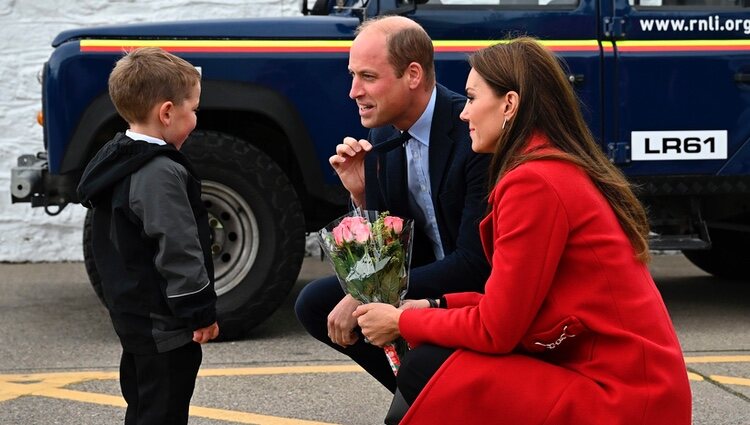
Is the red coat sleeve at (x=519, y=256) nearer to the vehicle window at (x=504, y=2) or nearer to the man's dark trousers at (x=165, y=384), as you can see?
the man's dark trousers at (x=165, y=384)

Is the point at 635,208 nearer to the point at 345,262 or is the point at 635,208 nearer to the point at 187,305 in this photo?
the point at 345,262

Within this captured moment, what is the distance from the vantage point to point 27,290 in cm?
779

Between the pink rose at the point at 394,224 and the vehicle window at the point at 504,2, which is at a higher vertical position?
the vehicle window at the point at 504,2

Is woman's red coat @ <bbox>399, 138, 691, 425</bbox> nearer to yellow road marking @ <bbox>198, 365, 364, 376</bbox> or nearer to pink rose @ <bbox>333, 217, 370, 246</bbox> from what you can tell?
pink rose @ <bbox>333, 217, 370, 246</bbox>

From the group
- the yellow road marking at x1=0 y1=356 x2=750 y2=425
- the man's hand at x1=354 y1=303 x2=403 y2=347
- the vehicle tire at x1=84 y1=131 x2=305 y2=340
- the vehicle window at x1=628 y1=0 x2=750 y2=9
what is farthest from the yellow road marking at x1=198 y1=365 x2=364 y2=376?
the vehicle window at x1=628 y1=0 x2=750 y2=9

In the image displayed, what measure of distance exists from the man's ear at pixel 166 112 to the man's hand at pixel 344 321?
70cm

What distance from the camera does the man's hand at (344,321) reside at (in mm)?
3639

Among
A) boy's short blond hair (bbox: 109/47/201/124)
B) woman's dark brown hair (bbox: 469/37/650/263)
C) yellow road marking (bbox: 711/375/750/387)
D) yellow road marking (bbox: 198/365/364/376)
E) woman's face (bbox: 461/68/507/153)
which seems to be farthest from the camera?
yellow road marking (bbox: 198/365/364/376)

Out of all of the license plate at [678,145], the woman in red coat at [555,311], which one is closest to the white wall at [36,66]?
the license plate at [678,145]

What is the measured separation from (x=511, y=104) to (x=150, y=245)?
1.09 m

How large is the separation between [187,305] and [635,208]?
120 cm

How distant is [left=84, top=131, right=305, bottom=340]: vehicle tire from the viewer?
5.95 m

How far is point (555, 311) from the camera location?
2.87 meters

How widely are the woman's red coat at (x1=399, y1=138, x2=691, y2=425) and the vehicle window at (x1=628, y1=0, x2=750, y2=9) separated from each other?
3.54 meters
